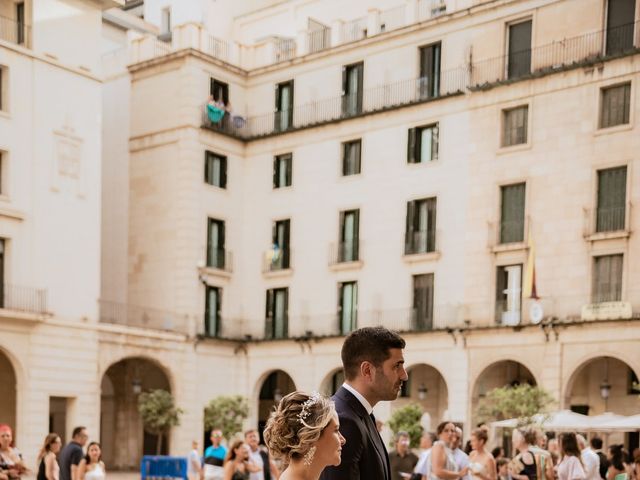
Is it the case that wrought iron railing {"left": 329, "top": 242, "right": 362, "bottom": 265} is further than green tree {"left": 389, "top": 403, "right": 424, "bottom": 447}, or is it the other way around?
wrought iron railing {"left": 329, "top": 242, "right": 362, "bottom": 265}

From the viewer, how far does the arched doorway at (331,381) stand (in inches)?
1501

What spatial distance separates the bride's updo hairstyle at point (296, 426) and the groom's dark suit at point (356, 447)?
23.9 inches

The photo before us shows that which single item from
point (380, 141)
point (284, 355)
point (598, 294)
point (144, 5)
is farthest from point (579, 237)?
point (144, 5)

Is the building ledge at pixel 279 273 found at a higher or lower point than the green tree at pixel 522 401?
higher

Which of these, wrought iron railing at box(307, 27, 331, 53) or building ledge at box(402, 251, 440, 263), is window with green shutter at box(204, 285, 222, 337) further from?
wrought iron railing at box(307, 27, 331, 53)

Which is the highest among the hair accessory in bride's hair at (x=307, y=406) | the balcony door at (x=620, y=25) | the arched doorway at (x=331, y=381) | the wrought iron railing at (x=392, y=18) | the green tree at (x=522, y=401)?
the wrought iron railing at (x=392, y=18)

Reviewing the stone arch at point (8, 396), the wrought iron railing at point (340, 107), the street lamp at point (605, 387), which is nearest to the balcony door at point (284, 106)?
the wrought iron railing at point (340, 107)

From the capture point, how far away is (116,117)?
135 feet

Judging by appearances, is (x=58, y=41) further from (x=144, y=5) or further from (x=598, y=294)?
(x=598, y=294)

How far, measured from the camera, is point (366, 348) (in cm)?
519

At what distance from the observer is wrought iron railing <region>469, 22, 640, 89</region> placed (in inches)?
1272

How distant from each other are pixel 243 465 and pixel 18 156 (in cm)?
1918

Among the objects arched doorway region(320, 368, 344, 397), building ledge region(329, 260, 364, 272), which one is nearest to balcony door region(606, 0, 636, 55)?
building ledge region(329, 260, 364, 272)

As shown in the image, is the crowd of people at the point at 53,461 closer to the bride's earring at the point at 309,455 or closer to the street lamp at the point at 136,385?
the bride's earring at the point at 309,455
